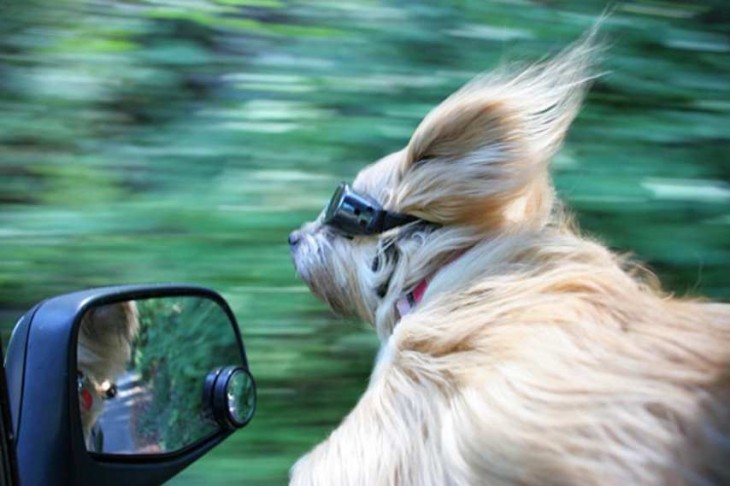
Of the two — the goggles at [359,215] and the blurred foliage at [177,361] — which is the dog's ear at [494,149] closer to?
the goggles at [359,215]

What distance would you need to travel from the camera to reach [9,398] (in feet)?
6.07

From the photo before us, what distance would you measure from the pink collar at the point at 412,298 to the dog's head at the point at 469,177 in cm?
1

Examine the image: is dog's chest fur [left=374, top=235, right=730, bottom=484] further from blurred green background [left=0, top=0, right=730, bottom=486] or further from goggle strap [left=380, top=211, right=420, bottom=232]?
blurred green background [left=0, top=0, right=730, bottom=486]

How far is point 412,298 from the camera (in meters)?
2.95

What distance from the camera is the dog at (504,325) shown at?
6.66ft

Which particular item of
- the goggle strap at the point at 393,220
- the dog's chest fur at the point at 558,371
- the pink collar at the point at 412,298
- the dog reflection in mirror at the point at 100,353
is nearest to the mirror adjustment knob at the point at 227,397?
the dog reflection in mirror at the point at 100,353

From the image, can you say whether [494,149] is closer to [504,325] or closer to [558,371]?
[504,325]

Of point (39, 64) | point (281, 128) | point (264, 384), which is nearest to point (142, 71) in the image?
point (39, 64)

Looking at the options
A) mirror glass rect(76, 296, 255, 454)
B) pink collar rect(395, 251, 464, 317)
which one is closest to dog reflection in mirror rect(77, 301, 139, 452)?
mirror glass rect(76, 296, 255, 454)

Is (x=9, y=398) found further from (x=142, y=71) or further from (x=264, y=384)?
(x=142, y=71)

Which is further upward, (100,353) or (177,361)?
(100,353)

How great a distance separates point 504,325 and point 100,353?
912 millimetres

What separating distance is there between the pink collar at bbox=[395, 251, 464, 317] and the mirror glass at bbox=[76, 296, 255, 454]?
47cm

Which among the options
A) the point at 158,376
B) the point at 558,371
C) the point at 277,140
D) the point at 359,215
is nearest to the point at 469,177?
the point at 359,215
